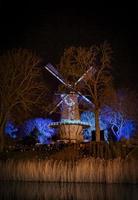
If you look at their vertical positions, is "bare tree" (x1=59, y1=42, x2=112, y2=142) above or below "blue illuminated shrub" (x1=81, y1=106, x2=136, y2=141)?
above

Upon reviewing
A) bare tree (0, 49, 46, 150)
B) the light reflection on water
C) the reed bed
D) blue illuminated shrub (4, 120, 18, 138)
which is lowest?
the light reflection on water

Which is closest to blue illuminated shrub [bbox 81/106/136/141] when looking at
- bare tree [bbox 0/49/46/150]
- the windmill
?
the windmill

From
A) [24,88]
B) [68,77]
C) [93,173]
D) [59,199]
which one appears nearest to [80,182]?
[93,173]

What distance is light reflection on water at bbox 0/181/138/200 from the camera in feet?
78.6

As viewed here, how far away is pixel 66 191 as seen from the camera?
25.5m

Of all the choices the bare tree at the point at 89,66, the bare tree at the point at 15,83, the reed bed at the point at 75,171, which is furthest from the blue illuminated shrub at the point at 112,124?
the reed bed at the point at 75,171

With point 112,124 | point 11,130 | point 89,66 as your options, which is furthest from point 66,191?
point 11,130

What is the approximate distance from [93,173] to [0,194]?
546 cm

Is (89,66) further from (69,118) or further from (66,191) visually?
(66,191)

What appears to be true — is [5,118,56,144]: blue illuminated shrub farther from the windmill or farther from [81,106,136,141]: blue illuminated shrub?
the windmill

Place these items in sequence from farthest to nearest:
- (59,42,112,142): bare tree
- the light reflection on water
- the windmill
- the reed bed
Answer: the windmill < (59,42,112,142): bare tree < the reed bed < the light reflection on water

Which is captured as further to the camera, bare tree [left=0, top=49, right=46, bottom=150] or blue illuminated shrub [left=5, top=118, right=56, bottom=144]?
blue illuminated shrub [left=5, top=118, right=56, bottom=144]

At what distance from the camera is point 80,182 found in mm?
27859

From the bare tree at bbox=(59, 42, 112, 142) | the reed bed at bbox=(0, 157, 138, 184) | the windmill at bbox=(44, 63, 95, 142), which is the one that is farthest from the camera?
the windmill at bbox=(44, 63, 95, 142)
